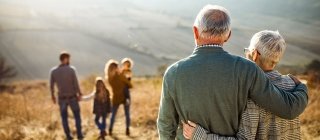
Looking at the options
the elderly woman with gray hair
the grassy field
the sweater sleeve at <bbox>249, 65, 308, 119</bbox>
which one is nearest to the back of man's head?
the grassy field

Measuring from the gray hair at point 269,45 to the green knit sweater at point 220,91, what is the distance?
0.23 m

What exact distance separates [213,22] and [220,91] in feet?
1.35

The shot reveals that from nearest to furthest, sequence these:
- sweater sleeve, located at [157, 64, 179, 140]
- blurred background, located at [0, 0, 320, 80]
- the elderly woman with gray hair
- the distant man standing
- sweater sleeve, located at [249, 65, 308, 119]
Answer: sweater sleeve, located at [249, 65, 308, 119], the elderly woman with gray hair, sweater sleeve, located at [157, 64, 179, 140], the distant man standing, blurred background, located at [0, 0, 320, 80]

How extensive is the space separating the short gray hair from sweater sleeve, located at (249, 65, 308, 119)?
31 centimetres

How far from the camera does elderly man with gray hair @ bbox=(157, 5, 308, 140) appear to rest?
104 inches

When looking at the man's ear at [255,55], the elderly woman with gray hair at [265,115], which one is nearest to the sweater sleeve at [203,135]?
the elderly woman with gray hair at [265,115]

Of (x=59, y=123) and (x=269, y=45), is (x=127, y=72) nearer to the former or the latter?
(x=59, y=123)

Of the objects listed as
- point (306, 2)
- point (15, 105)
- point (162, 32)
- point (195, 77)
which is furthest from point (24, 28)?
point (195, 77)

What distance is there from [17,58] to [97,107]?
3732 centimetres

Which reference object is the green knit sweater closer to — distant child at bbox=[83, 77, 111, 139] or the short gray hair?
the short gray hair

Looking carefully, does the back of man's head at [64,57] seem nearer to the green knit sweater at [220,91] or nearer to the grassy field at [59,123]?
the grassy field at [59,123]

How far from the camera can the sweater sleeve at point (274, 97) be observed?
262 cm

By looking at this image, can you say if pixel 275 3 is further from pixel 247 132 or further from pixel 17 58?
pixel 247 132

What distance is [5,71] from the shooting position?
36.8 meters
